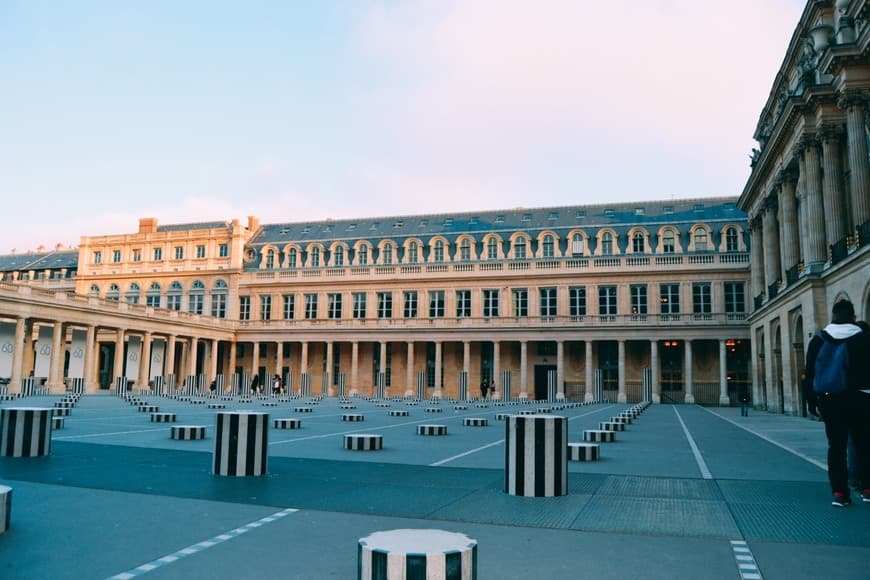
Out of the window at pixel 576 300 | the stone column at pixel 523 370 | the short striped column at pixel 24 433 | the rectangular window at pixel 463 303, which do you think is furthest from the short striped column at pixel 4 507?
the rectangular window at pixel 463 303

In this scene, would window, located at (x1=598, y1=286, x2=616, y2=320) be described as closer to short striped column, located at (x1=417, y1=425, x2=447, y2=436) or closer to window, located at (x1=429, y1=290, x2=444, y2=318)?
window, located at (x1=429, y1=290, x2=444, y2=318)

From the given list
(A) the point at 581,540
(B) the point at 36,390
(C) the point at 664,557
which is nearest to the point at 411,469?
(A) the point at 581,540

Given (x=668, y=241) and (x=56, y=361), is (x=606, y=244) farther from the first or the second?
(x=56, y=361)

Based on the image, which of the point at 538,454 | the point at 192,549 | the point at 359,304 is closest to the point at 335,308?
the point at 359,304

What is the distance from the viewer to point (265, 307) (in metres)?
71.0

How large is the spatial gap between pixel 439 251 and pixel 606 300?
17111mm

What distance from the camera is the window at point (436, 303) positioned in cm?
6556

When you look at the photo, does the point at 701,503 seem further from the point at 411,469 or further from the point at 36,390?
the point at 36,390

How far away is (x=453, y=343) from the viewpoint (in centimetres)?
6600

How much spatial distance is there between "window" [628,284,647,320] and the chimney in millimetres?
52553

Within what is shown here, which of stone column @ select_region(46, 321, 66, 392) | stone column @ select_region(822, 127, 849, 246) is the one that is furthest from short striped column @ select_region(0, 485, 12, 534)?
stone column @ select_region(46, 321, 66, 392)

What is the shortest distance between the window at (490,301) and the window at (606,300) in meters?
9.37

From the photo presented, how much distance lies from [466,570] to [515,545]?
6.58 feet

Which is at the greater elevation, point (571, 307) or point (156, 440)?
point (571, 307)
